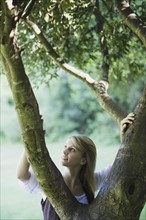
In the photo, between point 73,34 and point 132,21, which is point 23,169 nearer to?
point 132,21

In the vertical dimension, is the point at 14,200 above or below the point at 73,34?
below

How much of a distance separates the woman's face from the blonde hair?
0.02 metres

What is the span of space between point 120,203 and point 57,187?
0.30m

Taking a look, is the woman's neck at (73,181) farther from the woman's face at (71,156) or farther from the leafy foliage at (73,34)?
the leafy foliage at (73,34)

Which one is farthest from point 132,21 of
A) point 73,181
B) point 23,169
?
point 23,169

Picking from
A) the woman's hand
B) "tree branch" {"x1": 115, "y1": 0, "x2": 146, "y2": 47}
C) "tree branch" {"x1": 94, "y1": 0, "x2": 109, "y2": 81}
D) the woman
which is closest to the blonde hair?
the woman

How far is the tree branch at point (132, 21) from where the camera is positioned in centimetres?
292

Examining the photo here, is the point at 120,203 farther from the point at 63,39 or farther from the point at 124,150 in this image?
the point at 63,39

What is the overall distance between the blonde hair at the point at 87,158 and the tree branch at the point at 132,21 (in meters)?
0.65

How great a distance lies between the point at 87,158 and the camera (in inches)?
112

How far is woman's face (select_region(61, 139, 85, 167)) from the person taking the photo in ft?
9.19

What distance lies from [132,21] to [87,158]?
2.95ft

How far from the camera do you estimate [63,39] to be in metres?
4.55

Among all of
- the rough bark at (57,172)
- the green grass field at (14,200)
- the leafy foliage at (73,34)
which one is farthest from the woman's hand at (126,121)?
the green grass field at (14,200)
